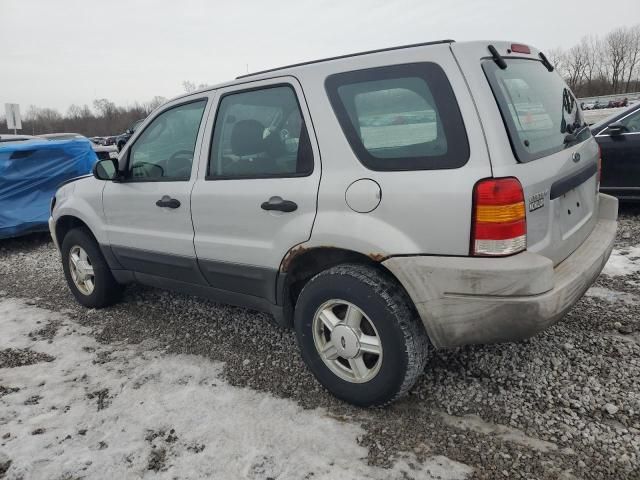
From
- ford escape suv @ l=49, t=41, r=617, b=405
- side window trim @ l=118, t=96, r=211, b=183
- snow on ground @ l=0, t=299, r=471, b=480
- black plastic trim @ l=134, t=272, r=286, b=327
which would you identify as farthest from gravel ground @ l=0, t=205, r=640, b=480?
side window trim @ l=118, t=96, r=211, b=183

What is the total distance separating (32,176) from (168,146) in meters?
4.92

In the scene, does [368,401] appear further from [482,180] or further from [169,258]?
[169,258]

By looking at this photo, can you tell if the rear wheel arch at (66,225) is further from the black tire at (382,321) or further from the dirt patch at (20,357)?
the black tire at (382,321)

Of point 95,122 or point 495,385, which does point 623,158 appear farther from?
point 95,122

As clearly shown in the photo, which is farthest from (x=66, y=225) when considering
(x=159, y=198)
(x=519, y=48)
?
(x=519, y=48)

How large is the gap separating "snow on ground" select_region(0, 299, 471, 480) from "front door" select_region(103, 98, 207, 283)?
2.33ft

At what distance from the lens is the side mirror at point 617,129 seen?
19.5 ft

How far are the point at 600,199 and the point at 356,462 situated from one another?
238cm

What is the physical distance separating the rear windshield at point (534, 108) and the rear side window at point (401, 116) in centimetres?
23

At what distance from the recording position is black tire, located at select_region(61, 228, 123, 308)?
4223 mm

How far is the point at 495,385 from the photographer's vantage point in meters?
2.79

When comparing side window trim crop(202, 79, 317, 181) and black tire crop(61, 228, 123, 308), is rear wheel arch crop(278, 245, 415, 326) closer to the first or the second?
side window trim crop(202, 79, 317, 181)

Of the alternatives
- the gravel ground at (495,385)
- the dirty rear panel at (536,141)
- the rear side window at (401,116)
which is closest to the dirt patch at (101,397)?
the gravel ground at (495,385)

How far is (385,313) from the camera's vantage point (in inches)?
94.0
